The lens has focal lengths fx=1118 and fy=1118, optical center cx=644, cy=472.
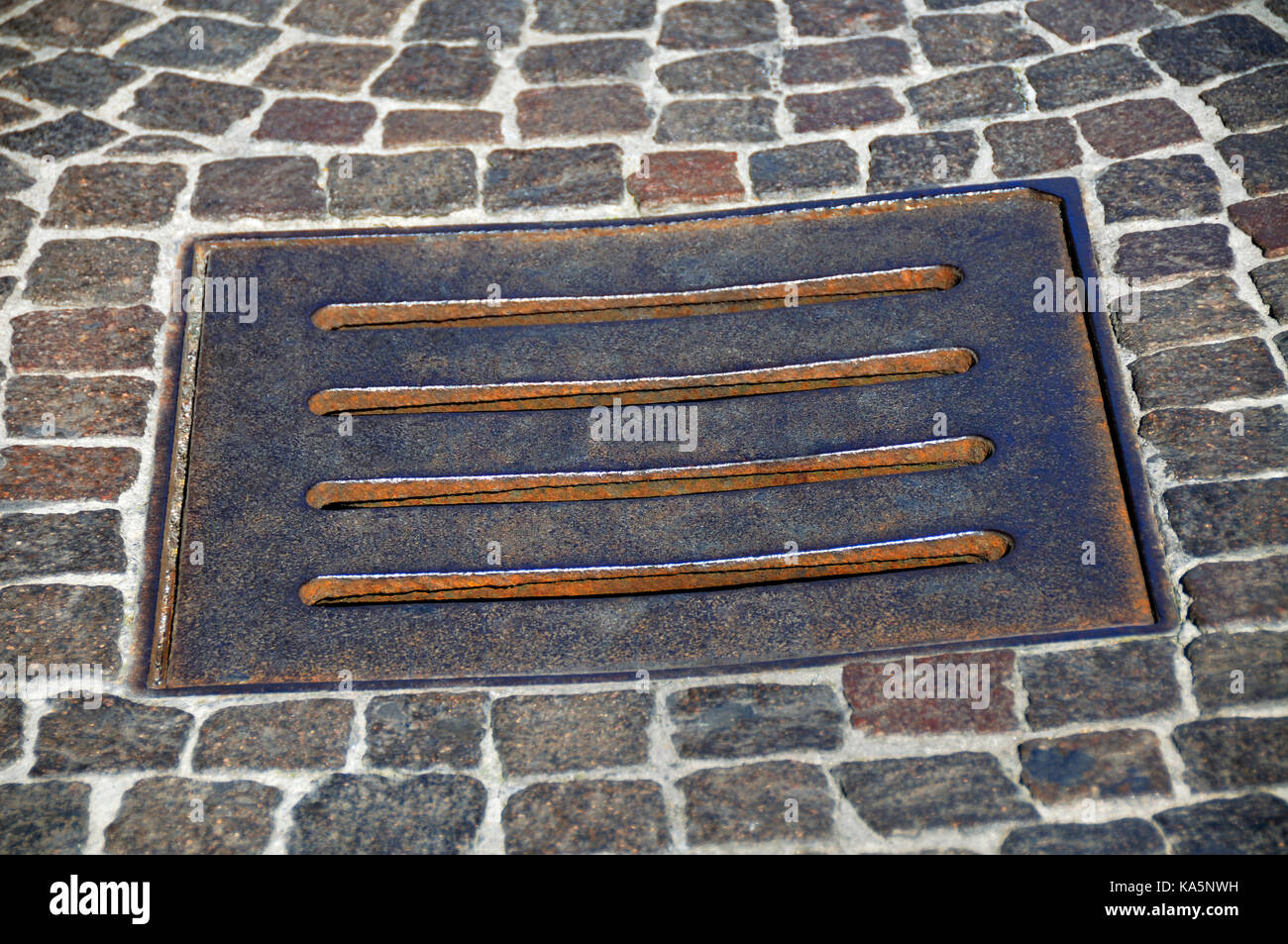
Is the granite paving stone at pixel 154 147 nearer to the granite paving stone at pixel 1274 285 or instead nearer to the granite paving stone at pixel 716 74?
the granite paving stone at pixel 716 74

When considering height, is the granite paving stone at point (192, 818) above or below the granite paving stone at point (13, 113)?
below

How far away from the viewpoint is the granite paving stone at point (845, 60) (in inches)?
129

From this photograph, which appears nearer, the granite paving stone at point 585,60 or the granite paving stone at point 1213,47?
the granite paving stone at point 1213,47

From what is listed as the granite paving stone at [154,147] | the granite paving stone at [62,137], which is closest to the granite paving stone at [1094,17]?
the granite paving stone at [154,147]

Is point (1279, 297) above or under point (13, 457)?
above

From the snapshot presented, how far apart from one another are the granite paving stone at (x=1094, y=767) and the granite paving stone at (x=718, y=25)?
2294 mm

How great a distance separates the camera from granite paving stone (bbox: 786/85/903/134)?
3152 mm

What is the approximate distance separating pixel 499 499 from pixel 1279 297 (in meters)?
1.88

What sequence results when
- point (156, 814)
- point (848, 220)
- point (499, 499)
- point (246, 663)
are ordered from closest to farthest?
1. point (156, 814)
2. point (246, 663)
3. point (499, 499)
4. point (848, 220)

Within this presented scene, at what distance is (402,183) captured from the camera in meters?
3.07

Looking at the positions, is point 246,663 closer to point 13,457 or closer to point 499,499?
point 499,499
